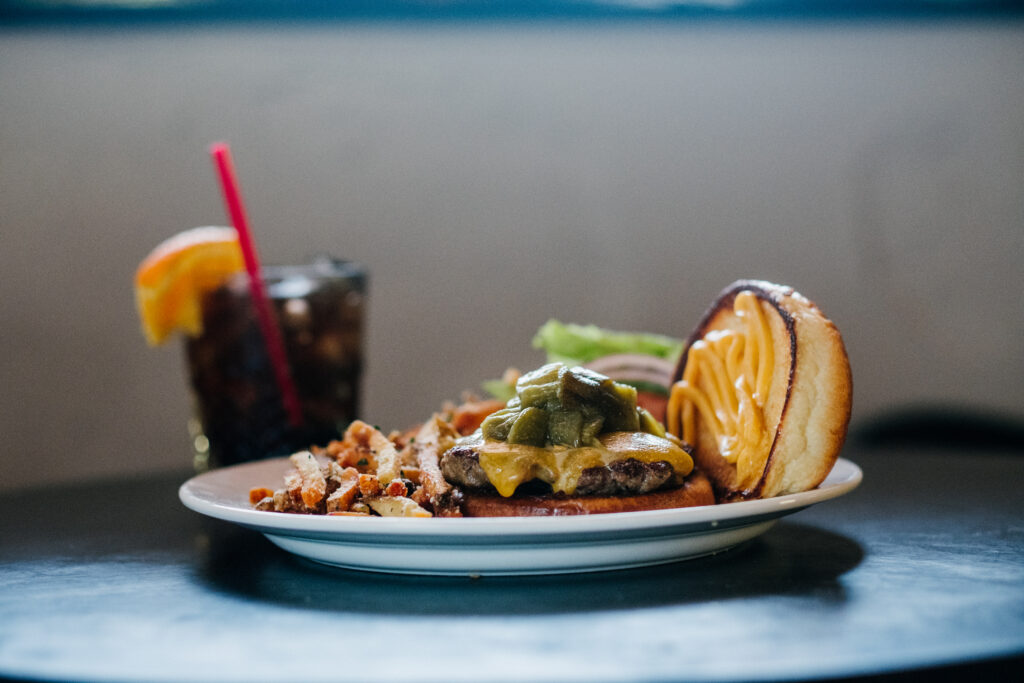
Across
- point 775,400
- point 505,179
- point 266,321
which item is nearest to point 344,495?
point 775,400

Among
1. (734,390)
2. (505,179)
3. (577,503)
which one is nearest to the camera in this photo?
(577,503)

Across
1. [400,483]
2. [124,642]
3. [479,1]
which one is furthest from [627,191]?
[124,642]

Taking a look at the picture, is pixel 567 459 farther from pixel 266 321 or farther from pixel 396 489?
pixel 266 321

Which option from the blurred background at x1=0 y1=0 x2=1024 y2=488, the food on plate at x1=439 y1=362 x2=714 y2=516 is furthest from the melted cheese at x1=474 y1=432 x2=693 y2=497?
the blurred background at x1=0 y1=0 x2=1024 y2=488

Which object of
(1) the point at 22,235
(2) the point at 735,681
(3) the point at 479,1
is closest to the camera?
(2) the point at 735,681

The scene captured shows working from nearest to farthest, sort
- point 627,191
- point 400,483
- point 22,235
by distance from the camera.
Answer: point 400,483
point 22,235
point 627,191

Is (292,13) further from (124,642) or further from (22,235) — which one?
(124,642)
